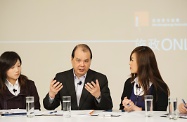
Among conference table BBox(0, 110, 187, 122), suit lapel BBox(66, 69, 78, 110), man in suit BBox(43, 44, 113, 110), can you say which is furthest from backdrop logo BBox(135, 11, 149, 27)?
conference table BBox(0, 110, 187, 122)

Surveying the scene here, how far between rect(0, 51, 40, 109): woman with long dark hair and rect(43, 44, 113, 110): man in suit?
1.05 ft

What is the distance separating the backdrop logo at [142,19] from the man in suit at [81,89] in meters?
1.85

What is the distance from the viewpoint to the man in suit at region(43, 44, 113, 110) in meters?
3.60

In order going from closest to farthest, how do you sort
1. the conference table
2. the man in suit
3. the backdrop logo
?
1. the conference table
2. the man in suit
3. the backdrop logo

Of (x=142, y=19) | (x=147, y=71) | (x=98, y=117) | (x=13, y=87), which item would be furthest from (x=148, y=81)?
(x=142, y=19)

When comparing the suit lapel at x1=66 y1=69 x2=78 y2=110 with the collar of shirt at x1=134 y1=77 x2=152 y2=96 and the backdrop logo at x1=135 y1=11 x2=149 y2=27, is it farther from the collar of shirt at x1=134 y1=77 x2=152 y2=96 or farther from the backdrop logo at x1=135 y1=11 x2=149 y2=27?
the backdrop logo at x1=135 y1=11 x2=149 y2=27

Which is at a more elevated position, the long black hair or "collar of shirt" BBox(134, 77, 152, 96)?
the long black hair

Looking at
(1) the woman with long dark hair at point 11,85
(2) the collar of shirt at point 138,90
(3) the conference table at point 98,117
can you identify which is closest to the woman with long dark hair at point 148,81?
(2) the collar of shirt at point 138,90

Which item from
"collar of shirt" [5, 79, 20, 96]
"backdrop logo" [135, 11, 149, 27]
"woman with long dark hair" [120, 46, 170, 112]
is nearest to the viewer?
"woman with long dark hair" [120, 46, 170, 112]

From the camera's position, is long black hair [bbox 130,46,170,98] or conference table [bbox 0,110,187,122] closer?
conference table [bbox 0,110,187,122]

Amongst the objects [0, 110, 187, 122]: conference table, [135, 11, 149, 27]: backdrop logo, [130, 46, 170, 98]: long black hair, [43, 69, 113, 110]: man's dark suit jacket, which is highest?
[135, 11, 149, 27]: backdrop logo

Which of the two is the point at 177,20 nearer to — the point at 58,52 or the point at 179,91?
the point at 179,91

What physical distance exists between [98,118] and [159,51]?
2803mm

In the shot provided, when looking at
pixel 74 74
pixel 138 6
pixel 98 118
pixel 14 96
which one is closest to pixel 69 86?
pixel 74 74
